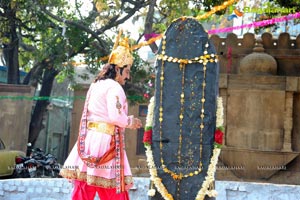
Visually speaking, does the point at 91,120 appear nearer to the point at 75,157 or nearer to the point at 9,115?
the point at 75,157

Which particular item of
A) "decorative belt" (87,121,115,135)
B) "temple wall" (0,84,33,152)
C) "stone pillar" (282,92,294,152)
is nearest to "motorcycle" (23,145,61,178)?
"temple wall" (0,84,33,152)

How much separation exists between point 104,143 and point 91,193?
1.53 feet

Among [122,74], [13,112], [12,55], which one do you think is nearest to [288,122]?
[122,74]

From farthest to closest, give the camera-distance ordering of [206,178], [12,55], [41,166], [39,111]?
[39,111] → [12,55] → [41,166] → [206,178]

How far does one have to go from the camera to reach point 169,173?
16.7 ft

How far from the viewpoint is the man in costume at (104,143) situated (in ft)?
15.7

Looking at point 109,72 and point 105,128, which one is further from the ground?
point 109,72

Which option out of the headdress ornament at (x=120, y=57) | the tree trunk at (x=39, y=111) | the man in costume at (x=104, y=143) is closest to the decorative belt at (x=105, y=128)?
the man in costume at (x=104, y=143)

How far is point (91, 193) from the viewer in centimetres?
491

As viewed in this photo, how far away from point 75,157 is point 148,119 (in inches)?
31.2

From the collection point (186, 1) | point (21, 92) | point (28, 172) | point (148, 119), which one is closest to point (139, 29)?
point (186, 1)

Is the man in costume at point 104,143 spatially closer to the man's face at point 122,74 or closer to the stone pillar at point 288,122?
the man's face at point 122,74

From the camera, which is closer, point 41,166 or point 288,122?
point 288,122

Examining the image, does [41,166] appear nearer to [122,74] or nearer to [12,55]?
[12,55]
